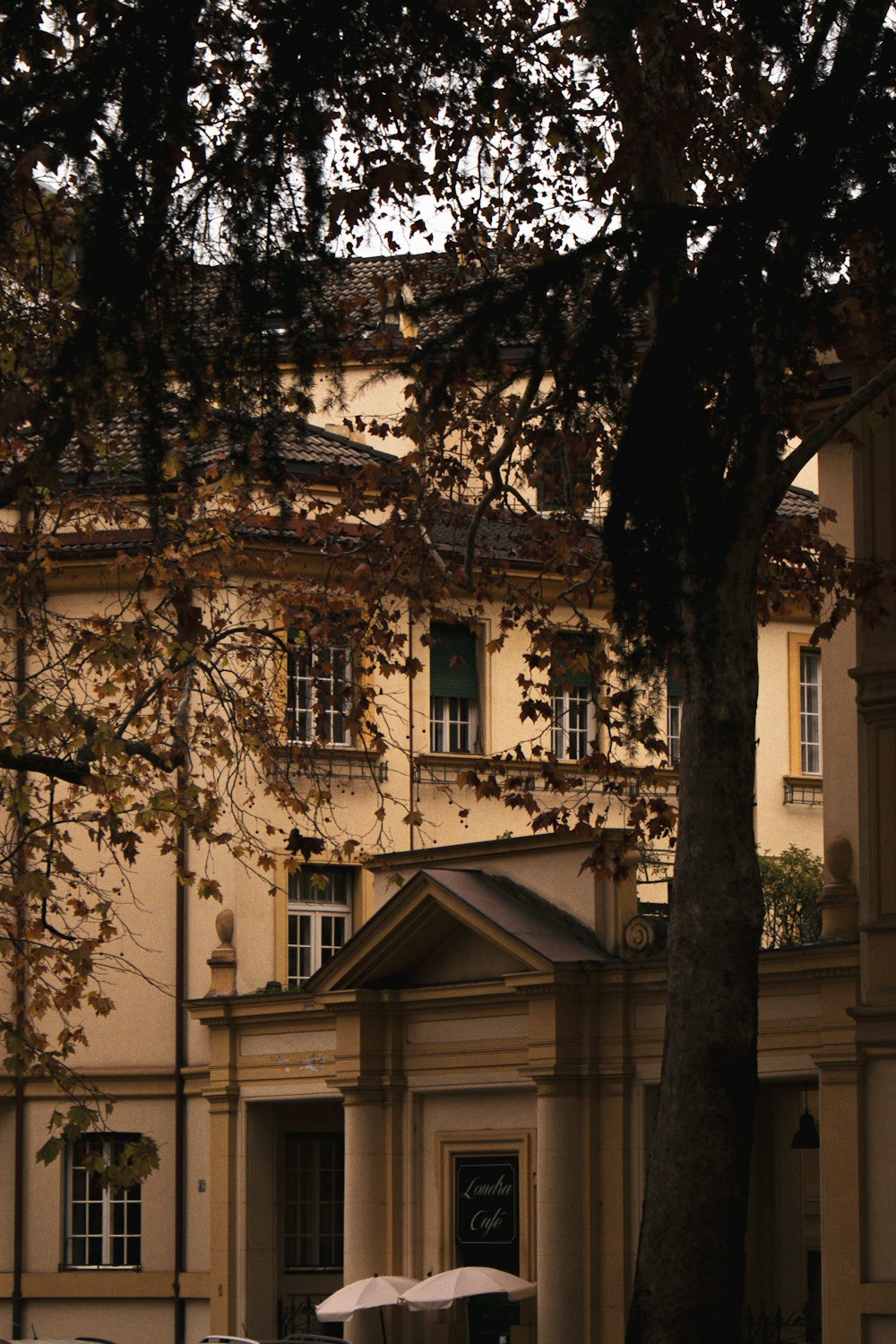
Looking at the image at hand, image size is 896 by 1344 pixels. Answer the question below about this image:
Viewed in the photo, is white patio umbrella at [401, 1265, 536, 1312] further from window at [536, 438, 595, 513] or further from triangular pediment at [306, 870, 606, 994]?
window at [536, 438, 595, 513]

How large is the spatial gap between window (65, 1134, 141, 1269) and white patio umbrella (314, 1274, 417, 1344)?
20.8ft

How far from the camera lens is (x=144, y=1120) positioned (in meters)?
34.2

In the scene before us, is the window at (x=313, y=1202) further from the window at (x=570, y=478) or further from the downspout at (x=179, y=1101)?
the window at (x=570, y=478)

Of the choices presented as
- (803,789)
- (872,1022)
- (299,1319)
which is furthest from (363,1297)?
(803,789)

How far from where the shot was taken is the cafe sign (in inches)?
1139

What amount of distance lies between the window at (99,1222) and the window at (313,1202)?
7.71ft

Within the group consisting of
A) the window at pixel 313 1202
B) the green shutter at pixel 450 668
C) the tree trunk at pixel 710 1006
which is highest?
the green shutter at pixel 450 668

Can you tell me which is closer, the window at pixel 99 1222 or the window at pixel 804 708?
the window at pixel 99 1222

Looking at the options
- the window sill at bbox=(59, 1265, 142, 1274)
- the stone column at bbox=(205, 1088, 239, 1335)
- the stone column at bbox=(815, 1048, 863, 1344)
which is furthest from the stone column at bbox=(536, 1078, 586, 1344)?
the window sill at bbox=(59, 1265, 142, 1274)

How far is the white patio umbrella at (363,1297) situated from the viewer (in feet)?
91.2

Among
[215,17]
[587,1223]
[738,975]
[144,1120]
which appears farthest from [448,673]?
[215,17]

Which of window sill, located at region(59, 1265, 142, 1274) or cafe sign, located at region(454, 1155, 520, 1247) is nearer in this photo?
cafe sign, located at region(454, 1155, 520, 1247)

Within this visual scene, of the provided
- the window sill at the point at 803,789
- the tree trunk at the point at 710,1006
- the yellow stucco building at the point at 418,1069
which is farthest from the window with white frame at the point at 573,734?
the tree trunk at the point at 710,1006

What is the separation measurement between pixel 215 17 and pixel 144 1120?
2544 cm
